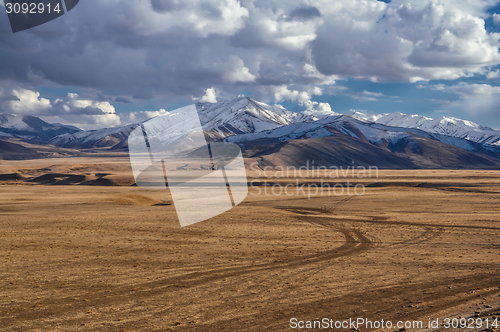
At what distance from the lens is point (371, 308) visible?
37.7 feet

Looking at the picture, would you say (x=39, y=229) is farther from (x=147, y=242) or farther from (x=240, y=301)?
(x=240, y=301)

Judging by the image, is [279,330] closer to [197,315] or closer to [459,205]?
[197,315]

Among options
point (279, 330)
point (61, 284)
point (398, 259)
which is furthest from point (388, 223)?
point (61, 284)

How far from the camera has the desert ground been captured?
36.1 ft

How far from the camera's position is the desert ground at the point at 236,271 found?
1100cm

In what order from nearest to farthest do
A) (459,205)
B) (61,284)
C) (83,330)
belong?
1. (83,330)
2. (61,284)
3. (459,205)

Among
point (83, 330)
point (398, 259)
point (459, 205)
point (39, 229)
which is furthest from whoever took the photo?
point (459, 205)

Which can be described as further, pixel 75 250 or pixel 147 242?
pixel 147 242

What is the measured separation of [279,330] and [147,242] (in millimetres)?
13418

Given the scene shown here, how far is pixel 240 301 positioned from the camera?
39.9ft

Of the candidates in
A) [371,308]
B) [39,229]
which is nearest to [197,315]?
[371,308]

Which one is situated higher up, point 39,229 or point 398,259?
point 39,229

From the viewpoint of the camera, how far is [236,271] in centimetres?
1574

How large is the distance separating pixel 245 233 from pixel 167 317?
1393 centimetres
